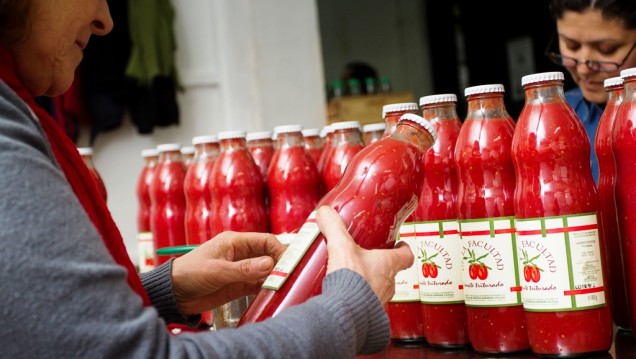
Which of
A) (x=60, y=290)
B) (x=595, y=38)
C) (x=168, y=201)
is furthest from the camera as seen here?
(x=168, y=201)

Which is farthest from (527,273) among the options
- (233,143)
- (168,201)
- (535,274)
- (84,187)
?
(168,201)

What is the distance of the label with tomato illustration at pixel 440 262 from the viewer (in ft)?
4.33

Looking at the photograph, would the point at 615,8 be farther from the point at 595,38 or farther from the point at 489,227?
the point at 489,227

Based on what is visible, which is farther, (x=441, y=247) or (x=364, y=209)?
(x=441, y=247)

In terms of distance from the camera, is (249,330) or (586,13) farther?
(586,13)

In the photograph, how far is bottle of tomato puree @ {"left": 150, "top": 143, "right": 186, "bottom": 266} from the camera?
7.35 ft

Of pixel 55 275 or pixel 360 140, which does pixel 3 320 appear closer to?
pixel 55 275

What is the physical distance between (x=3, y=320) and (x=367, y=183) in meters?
0.53

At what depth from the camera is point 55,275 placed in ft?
2.47

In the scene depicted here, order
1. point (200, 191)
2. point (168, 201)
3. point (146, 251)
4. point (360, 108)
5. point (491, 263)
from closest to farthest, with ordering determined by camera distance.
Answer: point (491, 263) < point (200, 191) < point (168, 201) < point (146, 251) < point (360, 108)

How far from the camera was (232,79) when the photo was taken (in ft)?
14.9

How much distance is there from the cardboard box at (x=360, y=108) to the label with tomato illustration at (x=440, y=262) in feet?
12.8

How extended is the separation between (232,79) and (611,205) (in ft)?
11.3

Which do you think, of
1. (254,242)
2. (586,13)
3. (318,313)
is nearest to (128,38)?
(586,13)
